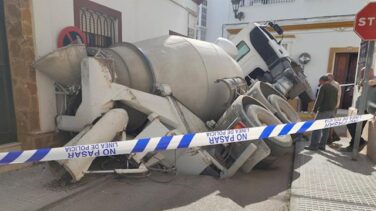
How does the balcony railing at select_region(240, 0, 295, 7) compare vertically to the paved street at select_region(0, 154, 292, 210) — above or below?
above

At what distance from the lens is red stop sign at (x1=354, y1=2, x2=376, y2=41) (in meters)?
4.38

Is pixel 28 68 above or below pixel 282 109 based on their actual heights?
above

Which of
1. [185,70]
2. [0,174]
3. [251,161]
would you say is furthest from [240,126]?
[0,174]

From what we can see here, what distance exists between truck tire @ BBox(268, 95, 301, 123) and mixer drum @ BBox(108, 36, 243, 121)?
0.90m

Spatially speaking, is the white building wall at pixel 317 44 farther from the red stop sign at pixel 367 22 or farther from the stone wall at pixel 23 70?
the stone wall at pixel 23 70

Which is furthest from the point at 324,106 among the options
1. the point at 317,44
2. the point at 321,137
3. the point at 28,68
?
the point at 317,44

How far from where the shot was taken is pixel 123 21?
600 cm

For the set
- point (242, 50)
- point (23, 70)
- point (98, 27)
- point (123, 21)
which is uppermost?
point (123, 21)

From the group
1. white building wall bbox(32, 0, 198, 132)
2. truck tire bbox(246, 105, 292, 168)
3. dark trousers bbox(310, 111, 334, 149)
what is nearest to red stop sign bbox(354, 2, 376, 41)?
dark trousers bbox(310, 111, 334, 149)

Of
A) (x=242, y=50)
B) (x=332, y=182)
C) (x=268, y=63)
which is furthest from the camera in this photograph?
(x=242, y=50)

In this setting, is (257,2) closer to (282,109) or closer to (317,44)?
(317,44)

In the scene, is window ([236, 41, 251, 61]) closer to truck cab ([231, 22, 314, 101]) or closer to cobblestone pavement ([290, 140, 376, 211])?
truck cab ([231, 22, 314, 101])

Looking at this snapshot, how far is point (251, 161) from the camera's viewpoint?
3.92 m

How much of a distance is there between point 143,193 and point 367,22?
14.6 feet
